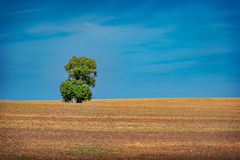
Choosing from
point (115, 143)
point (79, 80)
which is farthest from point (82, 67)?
point (115, 143)

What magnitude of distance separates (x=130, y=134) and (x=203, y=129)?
25.1 feet

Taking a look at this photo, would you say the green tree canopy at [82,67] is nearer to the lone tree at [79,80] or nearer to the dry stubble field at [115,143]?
the lone tree at [79,80]

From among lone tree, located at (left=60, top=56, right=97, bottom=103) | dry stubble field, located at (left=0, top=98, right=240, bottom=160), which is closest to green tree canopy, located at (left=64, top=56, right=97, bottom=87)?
lone tree, located at (left=60, top=56, right=97, bottom=103)

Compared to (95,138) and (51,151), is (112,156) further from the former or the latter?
(95,138)

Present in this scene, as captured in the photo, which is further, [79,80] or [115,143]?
[79,80]

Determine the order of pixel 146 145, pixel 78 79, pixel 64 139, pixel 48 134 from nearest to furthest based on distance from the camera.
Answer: pixel 146 145 < pixel 64 139 < pixel 48 134 < pixel 78 79

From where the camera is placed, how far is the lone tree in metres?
95.9

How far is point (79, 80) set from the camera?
9812 cm

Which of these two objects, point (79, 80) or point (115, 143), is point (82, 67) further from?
point (115, 143)

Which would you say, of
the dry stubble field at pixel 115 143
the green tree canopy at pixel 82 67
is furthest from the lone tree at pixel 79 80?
the dry stubble field at pixel 115 143

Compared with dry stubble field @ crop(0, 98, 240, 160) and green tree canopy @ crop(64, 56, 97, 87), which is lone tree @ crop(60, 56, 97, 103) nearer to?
green tree canopy @ crop(64, 56, 97, 87)

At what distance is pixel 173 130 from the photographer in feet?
111

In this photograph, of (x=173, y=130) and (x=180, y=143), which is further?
(x=173, y=130)

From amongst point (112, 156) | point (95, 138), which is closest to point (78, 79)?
point (95, 138)
